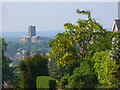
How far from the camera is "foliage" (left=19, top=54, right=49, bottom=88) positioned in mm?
16875

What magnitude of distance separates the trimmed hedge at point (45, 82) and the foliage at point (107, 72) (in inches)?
74.7

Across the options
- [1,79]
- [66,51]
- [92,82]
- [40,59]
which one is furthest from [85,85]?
[1,79]

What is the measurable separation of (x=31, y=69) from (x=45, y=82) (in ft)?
6.15

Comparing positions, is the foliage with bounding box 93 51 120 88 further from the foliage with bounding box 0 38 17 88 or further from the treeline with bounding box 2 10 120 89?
the foliage with bounding box 0 38 17 88

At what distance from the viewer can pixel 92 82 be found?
14984 mm

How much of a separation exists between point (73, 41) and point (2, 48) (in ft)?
25.1

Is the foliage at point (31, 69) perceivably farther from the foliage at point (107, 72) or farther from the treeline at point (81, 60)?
the foliage at point (107, 72)

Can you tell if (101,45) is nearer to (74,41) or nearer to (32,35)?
(74,41)

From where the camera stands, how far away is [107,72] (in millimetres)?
13703

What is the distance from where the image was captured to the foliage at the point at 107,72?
13328mm

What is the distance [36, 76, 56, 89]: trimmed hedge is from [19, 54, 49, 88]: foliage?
40.9 inches

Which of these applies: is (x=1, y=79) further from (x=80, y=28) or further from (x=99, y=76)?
(x=99, y=76)

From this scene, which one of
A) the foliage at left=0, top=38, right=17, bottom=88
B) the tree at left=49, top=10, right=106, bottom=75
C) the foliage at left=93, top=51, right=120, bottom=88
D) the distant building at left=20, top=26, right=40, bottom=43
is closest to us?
the foliage at left=93, top=51, right=120, bottom=88

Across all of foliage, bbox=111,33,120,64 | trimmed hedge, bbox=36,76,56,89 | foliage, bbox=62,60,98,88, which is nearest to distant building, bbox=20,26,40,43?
trimmed hedge, bbox=36,76,56,89
